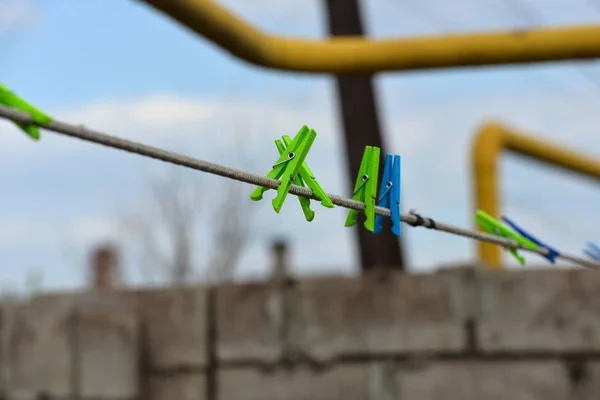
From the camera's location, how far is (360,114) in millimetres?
8234

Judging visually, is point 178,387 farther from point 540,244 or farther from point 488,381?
point 540,244

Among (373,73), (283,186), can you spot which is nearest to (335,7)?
(373,73)

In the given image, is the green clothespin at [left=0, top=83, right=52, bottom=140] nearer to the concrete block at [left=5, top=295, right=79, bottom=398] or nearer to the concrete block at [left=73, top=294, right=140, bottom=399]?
the concrete block at [left=73, top=294, right=140, bottom=399]

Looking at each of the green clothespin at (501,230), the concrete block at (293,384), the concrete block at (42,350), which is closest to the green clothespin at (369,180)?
the green clothespin at (501,230)

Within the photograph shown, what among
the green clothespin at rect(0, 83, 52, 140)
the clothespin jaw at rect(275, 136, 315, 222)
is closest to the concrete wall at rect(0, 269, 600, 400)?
the clothespin jaw at rect(275, 136, 315, 222)

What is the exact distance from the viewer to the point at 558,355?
5094 millimetres

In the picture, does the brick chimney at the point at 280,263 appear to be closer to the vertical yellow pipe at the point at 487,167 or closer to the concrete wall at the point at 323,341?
the concrete wall at the point at 323,341

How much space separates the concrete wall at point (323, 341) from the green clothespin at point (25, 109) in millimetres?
4302

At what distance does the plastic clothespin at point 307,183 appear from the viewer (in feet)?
4.53

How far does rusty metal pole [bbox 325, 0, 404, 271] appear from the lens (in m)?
8.12

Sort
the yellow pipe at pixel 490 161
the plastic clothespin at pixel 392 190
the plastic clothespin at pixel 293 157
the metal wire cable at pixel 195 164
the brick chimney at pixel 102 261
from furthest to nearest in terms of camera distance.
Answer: the brick chimney at pixel 102 261 < the yellow pipe at pixel 490 161 < the plastic clothespin at pixel 392 190 < the plastic clothespin at pixel 293 157 < the metal wire cable at pixel 195 164

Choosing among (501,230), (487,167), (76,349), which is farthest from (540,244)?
(487,167)

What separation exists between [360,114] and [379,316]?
10.7 ft

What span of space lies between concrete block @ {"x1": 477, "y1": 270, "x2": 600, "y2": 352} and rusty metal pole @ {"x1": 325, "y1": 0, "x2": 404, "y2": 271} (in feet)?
9.76
